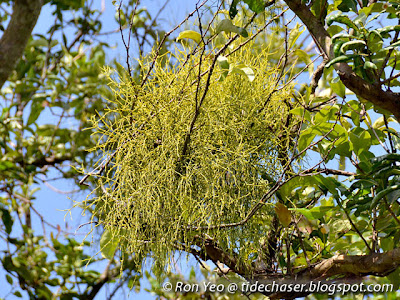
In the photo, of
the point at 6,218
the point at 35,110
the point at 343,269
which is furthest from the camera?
the point at 35,110

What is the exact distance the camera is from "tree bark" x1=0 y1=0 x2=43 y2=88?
87 cm

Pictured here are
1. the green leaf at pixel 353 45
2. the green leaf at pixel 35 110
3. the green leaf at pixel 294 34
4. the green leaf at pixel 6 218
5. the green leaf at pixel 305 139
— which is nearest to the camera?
the green leaf at pixel 353 45

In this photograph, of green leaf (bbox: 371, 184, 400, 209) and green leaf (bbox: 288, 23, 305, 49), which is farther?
green leaf (bbox: 288, 23, 305, 49)

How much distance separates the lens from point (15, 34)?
2.86 feet

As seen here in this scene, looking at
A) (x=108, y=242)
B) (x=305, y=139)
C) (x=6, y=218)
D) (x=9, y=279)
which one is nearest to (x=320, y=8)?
(x=305, y=139)

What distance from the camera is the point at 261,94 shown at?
76 cm

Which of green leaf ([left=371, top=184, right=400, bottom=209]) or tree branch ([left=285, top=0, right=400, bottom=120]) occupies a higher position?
tree branch ([left=285, top=0, right=400, bottom=120])

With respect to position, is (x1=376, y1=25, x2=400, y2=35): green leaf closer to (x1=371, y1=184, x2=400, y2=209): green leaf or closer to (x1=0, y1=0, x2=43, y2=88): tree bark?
(x1=371, y1=184, x2=400, y2=209): green leaf

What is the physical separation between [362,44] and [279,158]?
20cm

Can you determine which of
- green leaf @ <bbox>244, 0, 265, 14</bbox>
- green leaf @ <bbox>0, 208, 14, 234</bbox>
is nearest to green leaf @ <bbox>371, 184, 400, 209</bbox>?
green leaf @ <bbox>244, 0, 265, 14</bbox>

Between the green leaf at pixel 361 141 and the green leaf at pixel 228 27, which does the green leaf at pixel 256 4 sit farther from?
the green leaf at pixel 361 141

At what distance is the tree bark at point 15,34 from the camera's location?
0.87 meters

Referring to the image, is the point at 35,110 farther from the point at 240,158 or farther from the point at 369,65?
the point at 369,65

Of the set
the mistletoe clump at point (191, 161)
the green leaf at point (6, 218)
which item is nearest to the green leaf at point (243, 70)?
the mistletoe clump at point (191, 161)
